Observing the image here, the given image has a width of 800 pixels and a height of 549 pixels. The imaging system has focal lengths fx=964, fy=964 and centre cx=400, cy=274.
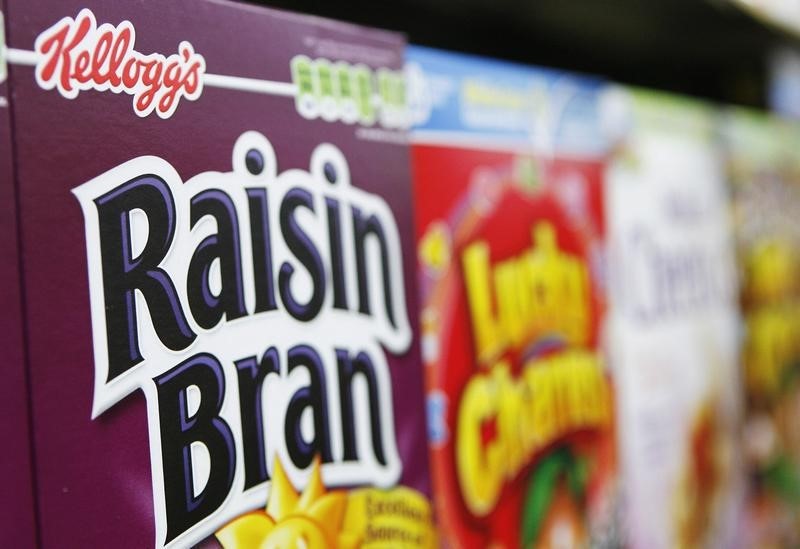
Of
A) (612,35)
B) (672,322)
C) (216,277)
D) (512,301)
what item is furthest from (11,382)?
(612,35)

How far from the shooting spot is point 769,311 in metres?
Result: 1.56

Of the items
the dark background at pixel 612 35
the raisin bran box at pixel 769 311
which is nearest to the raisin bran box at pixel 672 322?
the raisin bran box at pixel 769 311

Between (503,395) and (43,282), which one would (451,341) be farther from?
(43,282)

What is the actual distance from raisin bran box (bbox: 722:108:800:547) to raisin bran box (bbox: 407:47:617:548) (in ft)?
1.31

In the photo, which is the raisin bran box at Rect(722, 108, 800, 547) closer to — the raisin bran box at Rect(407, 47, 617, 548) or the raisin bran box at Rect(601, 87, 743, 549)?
the raisin bran box at Rect(601, 87, 743, 549)

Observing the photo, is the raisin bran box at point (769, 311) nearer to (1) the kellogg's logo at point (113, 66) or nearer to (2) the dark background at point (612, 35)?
(2) the dark background at point (612, 35)

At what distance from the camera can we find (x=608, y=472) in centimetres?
121

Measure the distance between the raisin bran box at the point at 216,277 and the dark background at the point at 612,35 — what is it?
1.00 feet

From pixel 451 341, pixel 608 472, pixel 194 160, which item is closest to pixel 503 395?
pixel 451 341

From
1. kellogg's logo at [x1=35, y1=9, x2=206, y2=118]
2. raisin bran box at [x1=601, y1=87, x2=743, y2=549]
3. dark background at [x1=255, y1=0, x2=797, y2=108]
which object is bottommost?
raisin bran box at [x1=601, y1=87, x2=743, y2=549]

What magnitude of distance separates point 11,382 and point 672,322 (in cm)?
97

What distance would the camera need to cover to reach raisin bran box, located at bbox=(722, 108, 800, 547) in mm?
1512

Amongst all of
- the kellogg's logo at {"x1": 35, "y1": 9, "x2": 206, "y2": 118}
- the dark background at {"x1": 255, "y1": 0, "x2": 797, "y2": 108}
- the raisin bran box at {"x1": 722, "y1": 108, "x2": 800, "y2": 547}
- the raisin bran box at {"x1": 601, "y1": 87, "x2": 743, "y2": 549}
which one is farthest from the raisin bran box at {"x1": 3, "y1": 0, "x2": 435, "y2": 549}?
the raisin bran box at {"x1": 722, "y1": 108, "x2": 800, "y2": 547}

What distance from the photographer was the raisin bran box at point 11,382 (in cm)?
61
